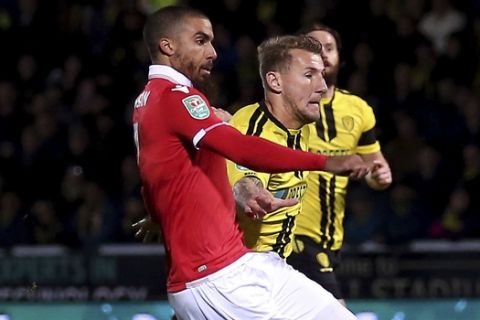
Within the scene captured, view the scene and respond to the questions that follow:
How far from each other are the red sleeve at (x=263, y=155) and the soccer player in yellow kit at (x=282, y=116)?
73cm

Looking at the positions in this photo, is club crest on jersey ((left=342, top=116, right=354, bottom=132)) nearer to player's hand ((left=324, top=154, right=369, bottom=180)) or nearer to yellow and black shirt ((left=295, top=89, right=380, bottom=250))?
yellow and black shirt ((left=295, top=89, right=380, bottom=250))

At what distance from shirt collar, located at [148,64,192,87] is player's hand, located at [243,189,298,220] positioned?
52 centimetres

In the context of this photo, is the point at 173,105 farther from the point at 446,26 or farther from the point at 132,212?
the point at 446,26

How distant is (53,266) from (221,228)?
559 centimetres

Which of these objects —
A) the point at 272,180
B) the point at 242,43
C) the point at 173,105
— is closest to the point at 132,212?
the point at 242,43

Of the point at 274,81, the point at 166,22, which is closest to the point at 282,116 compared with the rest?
the point at 274,81

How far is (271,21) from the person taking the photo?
503 inches

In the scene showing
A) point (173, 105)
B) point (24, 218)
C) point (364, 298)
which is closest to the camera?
point (173, 105)

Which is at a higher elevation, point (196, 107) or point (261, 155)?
point (196, 107)

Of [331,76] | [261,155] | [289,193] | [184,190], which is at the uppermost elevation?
[261,155]

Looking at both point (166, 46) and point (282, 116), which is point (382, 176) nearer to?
point (282, 116)

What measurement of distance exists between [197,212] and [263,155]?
411 mm

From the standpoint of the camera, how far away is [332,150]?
710cm

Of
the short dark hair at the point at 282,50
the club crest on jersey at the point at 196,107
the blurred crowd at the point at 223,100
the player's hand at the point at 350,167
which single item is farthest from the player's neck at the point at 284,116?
the blurred crowd at the point at 223,100
